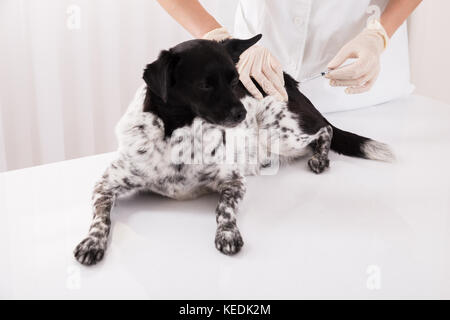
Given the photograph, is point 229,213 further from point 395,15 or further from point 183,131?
point 395,15

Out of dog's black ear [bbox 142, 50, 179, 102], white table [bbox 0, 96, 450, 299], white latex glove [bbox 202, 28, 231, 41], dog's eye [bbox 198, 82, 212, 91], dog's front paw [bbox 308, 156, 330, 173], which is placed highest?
white latex glove [bbox 202, 28, 231, 41]

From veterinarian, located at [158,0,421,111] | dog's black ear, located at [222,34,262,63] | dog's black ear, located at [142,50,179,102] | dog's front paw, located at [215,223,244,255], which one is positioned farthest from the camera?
veterinarian, located at [158,0,421,111]

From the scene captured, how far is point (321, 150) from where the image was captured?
1.76 meters

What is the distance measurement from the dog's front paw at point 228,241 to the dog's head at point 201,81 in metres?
0.38

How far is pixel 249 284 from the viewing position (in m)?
1.00

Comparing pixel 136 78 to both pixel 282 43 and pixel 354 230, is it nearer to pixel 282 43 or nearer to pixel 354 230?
pixel 282 43

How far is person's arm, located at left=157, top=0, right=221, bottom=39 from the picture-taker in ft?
6.07

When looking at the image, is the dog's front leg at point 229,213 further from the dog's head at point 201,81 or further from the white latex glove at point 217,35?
the white latex glove at point 217,35

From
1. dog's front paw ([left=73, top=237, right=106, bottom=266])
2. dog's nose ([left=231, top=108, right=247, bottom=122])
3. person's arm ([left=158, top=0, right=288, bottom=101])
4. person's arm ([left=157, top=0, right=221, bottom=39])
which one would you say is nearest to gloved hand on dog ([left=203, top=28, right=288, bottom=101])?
person's arm ([left=158, top=0, right=288, bottom=101])

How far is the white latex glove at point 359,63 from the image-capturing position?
5.66ft

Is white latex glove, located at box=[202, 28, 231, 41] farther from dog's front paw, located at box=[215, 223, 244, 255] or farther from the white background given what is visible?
the white background

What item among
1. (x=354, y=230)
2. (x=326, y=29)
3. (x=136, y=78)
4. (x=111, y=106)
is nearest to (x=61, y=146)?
(x=111, y=106)

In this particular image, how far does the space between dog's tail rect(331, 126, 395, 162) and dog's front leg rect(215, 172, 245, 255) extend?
51 centimetres

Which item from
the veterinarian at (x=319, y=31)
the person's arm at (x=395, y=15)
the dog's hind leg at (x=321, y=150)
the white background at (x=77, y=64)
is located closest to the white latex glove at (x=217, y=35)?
the veterinarian at (x=319, y=31)
